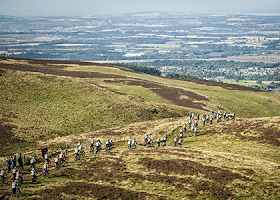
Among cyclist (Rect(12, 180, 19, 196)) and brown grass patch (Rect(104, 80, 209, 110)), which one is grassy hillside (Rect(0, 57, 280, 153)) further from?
cyclist (Rect(12, 180, 19, 196))

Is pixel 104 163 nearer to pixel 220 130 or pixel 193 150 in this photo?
pixel 193 150

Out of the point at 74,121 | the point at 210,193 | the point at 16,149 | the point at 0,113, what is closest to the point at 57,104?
the point at 74,121

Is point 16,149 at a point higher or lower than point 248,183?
lower

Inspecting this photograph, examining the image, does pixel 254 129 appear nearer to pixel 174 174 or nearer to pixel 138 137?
pixel 138 137

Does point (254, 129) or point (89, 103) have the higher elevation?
point (254, 129)

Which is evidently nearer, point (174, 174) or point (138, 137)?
point (174, 174)

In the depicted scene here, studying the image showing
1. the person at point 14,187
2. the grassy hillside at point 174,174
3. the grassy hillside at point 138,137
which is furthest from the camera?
the grassy hillside at point 138,137

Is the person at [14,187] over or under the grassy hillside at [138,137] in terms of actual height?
over

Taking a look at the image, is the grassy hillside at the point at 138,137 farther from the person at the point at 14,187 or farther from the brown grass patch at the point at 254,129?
the person at the point at 14,187

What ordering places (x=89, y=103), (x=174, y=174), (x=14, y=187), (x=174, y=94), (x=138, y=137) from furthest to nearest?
1. (x=174, y=94)
2. (x=89, y=103)
3. (x=138, y=137)
4. (x=174, y=174)
5. (x=14, y=187)

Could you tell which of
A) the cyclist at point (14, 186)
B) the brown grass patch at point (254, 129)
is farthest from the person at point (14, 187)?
the brown grass patch at point (254, 129)

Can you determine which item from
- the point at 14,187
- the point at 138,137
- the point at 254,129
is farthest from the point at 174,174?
the point at 254,129
